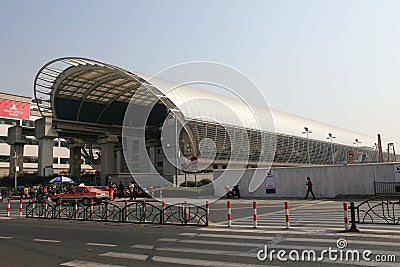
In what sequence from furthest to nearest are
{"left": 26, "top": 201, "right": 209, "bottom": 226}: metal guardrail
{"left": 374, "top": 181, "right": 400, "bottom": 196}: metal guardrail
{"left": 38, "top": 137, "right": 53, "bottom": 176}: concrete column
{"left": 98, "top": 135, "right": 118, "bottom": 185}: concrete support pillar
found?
{"left": 98, "top": 135, "right": 118, "bottom": 185}: concrete support pillar, {"left": 38, "top": 137, "right": 53, "bottom": 176}: concrete column, {"left": 374, "top": 181, "right": 400, "bottom": 196}: metal guardrail, {"left": 26, "top": 201, "right": 209, "bottom": 226}: metal guardrail

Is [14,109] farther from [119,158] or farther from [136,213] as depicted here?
[136,213]

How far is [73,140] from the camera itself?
205 feet

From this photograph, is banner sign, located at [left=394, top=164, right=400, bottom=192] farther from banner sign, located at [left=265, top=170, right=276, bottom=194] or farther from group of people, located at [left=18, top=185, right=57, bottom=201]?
group of people, located at [left=18, top=185, right=57, bottom=201]

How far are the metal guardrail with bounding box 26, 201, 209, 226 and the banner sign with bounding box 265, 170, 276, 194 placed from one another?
14.8 meters

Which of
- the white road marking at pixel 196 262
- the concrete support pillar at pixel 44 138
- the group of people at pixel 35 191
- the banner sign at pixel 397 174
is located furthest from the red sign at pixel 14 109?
the white road marking at pixel 196 262

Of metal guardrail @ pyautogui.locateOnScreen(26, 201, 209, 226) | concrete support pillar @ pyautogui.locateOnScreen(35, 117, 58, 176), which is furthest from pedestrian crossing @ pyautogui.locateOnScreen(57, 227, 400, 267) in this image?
concrete support pillar @ pyautogui.locateOnScreen(35, 117, 58, 176)

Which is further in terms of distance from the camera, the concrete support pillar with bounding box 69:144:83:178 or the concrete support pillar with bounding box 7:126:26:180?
the concrete support pillar with bounding box 69:144:83:178

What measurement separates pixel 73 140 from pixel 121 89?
14.6 m

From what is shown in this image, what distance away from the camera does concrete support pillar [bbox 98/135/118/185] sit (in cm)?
5555

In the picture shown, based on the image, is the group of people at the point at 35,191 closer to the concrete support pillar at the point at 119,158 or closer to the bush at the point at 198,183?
the bush at the point at 198,183

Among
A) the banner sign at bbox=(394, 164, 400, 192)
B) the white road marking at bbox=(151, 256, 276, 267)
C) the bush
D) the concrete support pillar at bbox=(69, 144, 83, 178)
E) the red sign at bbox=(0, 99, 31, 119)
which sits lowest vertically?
the white road marking at bbox=(151, 256, 276, 267)

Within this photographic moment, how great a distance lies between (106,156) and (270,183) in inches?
1284

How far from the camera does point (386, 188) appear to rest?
25.5 m

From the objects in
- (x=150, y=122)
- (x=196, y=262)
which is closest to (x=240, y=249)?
(x=196, y=262)
